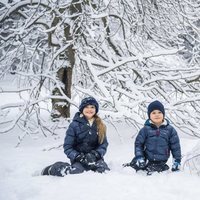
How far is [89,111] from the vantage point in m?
4.85

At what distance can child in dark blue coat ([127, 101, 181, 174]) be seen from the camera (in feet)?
15.2

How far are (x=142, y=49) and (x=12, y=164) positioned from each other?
399cm

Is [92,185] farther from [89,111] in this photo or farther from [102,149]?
[89,111]

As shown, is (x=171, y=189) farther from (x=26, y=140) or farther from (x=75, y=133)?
(x=26, y=140)

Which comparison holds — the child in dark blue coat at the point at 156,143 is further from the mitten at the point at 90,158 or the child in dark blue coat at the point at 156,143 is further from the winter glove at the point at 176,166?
the mitten at the point at 90,158

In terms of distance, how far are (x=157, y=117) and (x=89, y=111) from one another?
0.86m

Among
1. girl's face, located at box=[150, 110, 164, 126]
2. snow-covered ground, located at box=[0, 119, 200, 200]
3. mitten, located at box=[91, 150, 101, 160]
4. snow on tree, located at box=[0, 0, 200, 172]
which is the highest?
snow on tree, located at box=[0, 0, 200, 172]

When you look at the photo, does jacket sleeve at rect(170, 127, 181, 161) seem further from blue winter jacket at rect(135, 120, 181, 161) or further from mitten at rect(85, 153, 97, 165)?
mitten at rect(85, 153, 97, 165)

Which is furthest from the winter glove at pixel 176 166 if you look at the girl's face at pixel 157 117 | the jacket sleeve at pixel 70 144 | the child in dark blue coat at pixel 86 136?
the jacket sleeve at pixel 70 144

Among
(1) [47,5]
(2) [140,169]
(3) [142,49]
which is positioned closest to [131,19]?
(3) [142,49]

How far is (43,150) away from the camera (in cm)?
595

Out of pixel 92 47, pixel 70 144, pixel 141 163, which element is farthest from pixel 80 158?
pixel 92 47

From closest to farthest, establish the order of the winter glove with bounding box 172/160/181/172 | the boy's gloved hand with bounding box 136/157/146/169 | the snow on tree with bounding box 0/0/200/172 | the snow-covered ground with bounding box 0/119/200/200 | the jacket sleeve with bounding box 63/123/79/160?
the snow-covered ground with bounding box 0/119/200/200 < the winter glove with bounding box 172/160/181/172 < the boy's gloved hand with bounding box 136/157/146/169 < the jacket sleeve with bounding box 63/123/79/160 < the snow on tree with bounding box 0/0/200/172

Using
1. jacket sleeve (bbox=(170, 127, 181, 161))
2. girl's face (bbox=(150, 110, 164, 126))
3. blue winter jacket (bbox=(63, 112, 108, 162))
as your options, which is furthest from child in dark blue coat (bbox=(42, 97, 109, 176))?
jacket sleeve (bbox=(170, 127, 181, 161))
